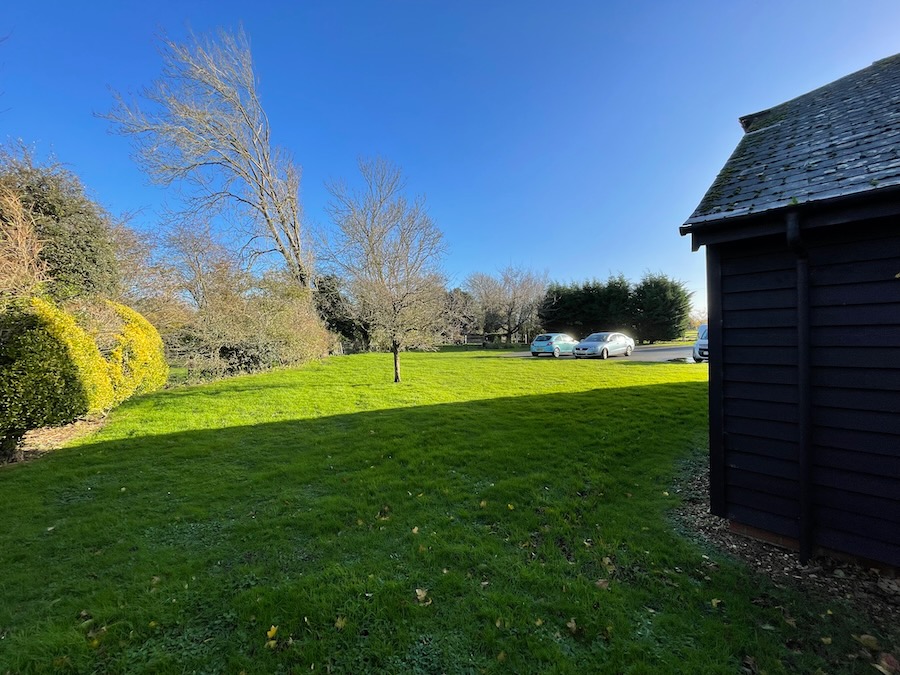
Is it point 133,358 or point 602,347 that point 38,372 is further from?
point 602,347

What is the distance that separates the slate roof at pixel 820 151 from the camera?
8.91 ft

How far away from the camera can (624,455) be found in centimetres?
501

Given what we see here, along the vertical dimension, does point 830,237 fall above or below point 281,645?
above

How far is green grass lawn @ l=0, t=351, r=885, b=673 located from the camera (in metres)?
1.98

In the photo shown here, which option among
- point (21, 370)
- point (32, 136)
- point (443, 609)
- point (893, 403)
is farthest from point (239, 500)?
point (32, 136)

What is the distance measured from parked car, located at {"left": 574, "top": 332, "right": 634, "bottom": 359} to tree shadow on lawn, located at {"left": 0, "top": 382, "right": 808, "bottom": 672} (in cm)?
1367

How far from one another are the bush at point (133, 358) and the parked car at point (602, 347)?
1760cm

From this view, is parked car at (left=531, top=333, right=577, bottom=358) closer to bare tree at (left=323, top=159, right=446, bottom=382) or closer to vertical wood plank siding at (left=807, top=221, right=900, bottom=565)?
bare tree at (left=323, top=159, right=446, bottom=382)

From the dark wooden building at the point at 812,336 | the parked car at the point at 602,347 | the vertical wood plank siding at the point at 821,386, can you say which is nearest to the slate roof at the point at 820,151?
the dark wooden building at the point at 812,336

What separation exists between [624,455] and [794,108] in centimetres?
488

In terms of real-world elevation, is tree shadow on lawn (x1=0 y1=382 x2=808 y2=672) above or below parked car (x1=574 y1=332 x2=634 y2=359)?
below

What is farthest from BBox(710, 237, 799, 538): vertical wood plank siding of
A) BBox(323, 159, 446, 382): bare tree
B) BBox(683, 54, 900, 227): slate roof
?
BBox(323, 159, 446, 382): bare tree

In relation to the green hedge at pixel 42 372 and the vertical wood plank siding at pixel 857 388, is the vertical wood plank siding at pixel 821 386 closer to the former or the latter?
the vertical wood plank siding at pixel 857 388

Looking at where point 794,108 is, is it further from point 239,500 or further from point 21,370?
point 21,370
